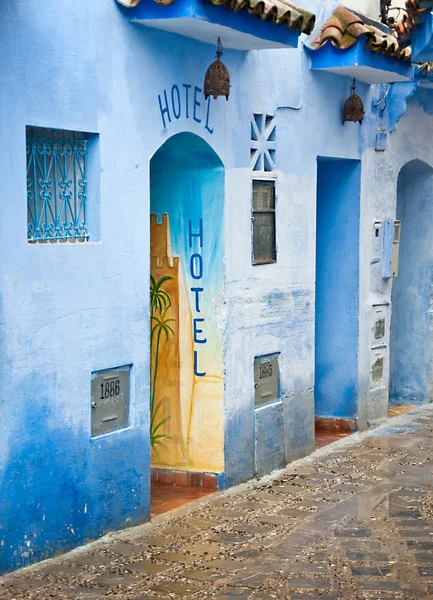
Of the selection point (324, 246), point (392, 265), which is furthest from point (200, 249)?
point (392, 265)

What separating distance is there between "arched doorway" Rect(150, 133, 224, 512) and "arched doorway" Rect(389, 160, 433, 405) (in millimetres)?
5264

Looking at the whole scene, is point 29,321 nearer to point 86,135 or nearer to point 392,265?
point 86,135

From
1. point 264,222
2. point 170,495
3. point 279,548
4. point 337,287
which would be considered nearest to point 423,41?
point 264,222

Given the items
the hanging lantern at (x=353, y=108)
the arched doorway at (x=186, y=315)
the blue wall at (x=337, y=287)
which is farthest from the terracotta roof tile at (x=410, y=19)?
the arched doorway at (x=186, y=315)

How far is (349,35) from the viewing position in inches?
402

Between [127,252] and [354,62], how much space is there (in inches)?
145

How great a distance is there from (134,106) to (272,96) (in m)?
2.24

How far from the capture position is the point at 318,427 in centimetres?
1190

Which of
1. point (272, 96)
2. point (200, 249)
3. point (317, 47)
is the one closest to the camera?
point (200, 249)

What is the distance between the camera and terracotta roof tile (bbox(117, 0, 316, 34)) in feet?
25.2

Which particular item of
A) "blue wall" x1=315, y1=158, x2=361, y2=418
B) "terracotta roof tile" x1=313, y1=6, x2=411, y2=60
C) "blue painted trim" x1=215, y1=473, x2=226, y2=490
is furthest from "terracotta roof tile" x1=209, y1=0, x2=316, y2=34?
"blue painted trim" x1=215, y1=473, x2=226, y2=490

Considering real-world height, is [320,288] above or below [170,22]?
below

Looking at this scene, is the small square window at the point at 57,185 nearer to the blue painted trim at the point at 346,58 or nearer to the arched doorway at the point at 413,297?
the blue painted trim at the point at 346,58

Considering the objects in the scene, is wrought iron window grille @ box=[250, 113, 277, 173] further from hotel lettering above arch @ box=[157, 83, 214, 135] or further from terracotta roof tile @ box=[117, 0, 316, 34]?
terracotta roof tile @ box=[117, 0, 316, 34]
